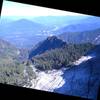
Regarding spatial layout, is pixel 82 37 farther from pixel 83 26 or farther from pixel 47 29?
pixel 47 29

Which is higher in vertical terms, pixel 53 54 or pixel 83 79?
pixel 53 54

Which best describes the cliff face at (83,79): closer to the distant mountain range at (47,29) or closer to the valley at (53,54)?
the valley at (53,54)

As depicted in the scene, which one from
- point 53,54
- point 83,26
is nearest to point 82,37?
point 83,26

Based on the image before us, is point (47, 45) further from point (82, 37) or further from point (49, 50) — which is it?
point (82, 37)

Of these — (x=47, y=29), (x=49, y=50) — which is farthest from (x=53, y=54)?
(x=47, y=29)

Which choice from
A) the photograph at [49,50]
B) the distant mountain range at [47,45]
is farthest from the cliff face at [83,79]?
the distant mountain range at [47,45]

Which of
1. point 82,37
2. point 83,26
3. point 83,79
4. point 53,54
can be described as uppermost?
point 83,26

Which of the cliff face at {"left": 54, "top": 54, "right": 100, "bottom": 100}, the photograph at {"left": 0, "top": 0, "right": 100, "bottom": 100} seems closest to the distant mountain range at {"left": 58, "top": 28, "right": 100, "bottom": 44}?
the photograph at {"left": 0, "top": 0, "right": 100, "bottom": 100}

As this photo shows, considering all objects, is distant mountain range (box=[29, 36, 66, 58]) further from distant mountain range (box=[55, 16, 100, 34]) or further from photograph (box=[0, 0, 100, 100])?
distant mountain range (box=[55, 16, 100, 34])

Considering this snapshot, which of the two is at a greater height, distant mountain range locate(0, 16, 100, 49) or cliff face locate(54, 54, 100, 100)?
distant mountain range locate(0, 16, 100, 49)
